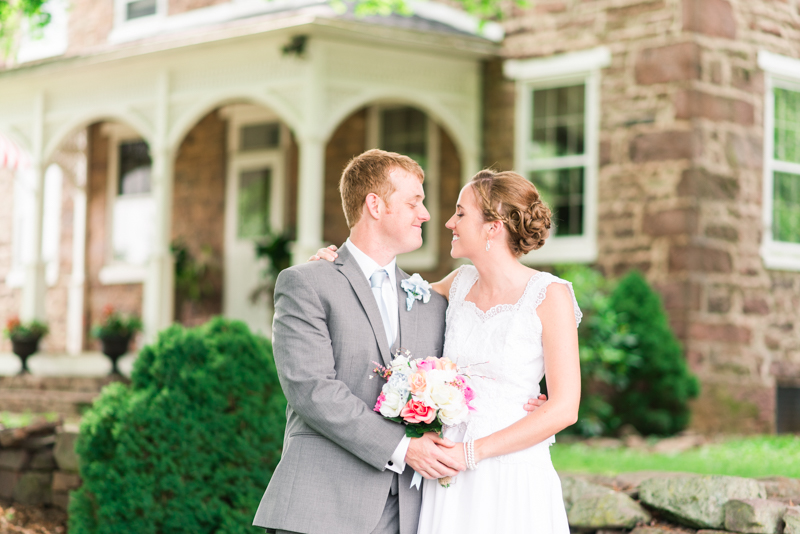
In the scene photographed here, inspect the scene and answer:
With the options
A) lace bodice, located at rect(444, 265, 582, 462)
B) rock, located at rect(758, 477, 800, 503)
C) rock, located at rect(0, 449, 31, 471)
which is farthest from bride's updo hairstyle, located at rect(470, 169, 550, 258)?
rock, located at rect(0, 449, 31, 471)

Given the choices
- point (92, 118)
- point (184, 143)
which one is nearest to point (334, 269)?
point (92, 118)

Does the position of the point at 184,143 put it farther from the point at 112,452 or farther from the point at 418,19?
the point at 112,452

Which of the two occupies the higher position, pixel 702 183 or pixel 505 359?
pixel 702 183

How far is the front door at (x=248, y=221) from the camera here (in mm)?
12852

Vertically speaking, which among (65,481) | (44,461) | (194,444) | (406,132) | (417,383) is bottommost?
(65,481)

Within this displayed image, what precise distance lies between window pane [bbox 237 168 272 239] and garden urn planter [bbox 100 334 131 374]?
257 cm

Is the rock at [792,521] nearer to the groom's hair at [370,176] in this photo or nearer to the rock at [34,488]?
the groom's hair at [370,176]

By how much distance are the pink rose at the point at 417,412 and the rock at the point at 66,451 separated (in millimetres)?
4312

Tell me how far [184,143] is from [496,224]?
1117cm

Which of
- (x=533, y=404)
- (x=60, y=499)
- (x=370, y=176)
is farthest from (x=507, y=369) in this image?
(x=60, y=499)

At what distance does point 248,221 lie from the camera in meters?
13.1

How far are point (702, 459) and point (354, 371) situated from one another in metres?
4.82

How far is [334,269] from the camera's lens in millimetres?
3322

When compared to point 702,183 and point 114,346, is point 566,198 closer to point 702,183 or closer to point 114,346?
point 702,183
